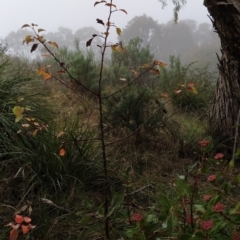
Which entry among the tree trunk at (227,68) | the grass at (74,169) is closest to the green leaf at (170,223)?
the grass at (74,169)

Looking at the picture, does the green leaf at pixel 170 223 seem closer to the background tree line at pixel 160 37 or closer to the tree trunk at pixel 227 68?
the tree trunk at pixel 227 68

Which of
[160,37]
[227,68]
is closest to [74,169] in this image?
[227,68]

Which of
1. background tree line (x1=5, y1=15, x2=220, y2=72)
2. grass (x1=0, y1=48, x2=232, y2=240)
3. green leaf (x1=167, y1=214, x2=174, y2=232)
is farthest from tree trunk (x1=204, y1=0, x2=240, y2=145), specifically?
background tree line (x1=5, y1=15, x2=220, y2=72)

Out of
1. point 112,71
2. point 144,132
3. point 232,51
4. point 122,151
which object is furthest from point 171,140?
point 112,71

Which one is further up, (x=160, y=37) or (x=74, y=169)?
(x=160, y=37)

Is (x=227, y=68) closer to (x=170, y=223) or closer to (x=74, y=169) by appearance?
(x=74, y=169)

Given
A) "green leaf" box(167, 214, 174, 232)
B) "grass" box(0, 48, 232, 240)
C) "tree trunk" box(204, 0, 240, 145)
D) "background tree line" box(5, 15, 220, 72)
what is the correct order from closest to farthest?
"green leaf" box(167, 214, 174, 232) < "grass" box(0, 48, 232, 240) < "tree trunk" box(204, 0, 240, 145) < "background tree line" box(5, 15, 220, 72)

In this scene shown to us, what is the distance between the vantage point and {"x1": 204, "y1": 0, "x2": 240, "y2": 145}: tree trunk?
242 centimetres

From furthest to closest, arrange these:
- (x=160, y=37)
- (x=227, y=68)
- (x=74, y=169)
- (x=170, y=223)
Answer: (x=160, y=37) → (x=227, y=68) → (x=74, y=169) → (x=170, y=223)

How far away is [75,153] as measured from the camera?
2541 millimetres

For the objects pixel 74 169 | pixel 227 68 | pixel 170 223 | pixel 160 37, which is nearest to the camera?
pixel 170 223

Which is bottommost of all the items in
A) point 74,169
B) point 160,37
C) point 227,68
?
point 74,169

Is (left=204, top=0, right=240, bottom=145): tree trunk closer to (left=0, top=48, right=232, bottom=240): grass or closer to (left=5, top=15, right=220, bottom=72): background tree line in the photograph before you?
(left=0, top=48, right=232, bottom=240): grass

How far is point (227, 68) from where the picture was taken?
299 cm
